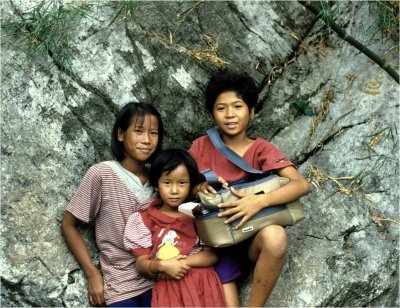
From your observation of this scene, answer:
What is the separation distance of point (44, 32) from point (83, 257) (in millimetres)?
1654

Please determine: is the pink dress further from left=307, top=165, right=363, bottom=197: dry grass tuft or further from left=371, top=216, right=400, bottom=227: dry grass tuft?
left=371, top=216, right=400, bottom=227: dry grass tuft

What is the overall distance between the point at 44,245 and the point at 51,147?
678 mm

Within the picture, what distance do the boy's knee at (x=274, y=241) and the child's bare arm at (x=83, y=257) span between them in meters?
1.10

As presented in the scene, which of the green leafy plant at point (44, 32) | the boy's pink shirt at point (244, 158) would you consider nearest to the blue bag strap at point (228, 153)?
the boy's pink shirt at point (244, 158)

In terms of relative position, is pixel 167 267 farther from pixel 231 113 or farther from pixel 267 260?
pixel 231 113

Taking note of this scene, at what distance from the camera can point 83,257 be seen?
Result: 13.5 feet

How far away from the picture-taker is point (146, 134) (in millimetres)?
4191

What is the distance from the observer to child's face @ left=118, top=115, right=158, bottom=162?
4.17 meters

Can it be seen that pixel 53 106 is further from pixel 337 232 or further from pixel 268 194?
pixel 337 232

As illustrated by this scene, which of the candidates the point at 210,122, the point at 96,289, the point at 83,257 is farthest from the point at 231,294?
the point at 210,122

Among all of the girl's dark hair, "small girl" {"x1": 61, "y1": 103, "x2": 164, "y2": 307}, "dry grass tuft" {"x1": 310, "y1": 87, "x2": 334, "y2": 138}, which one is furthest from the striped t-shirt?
"dry grass tuft" {"x1": 310, "y1": 87, "x2": 334, "y2": 138}

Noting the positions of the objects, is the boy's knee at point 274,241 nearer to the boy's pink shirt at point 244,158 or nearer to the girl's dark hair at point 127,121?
the boy's pink shirt at point 244,158

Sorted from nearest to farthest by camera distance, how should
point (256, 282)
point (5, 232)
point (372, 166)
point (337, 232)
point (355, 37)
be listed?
1. point (256, 282)
2. point (5, 232)
3. point (337, 232)
4. point (372, 166)
5. point (355, 37)

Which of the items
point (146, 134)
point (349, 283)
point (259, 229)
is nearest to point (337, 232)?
point (349, 283)
